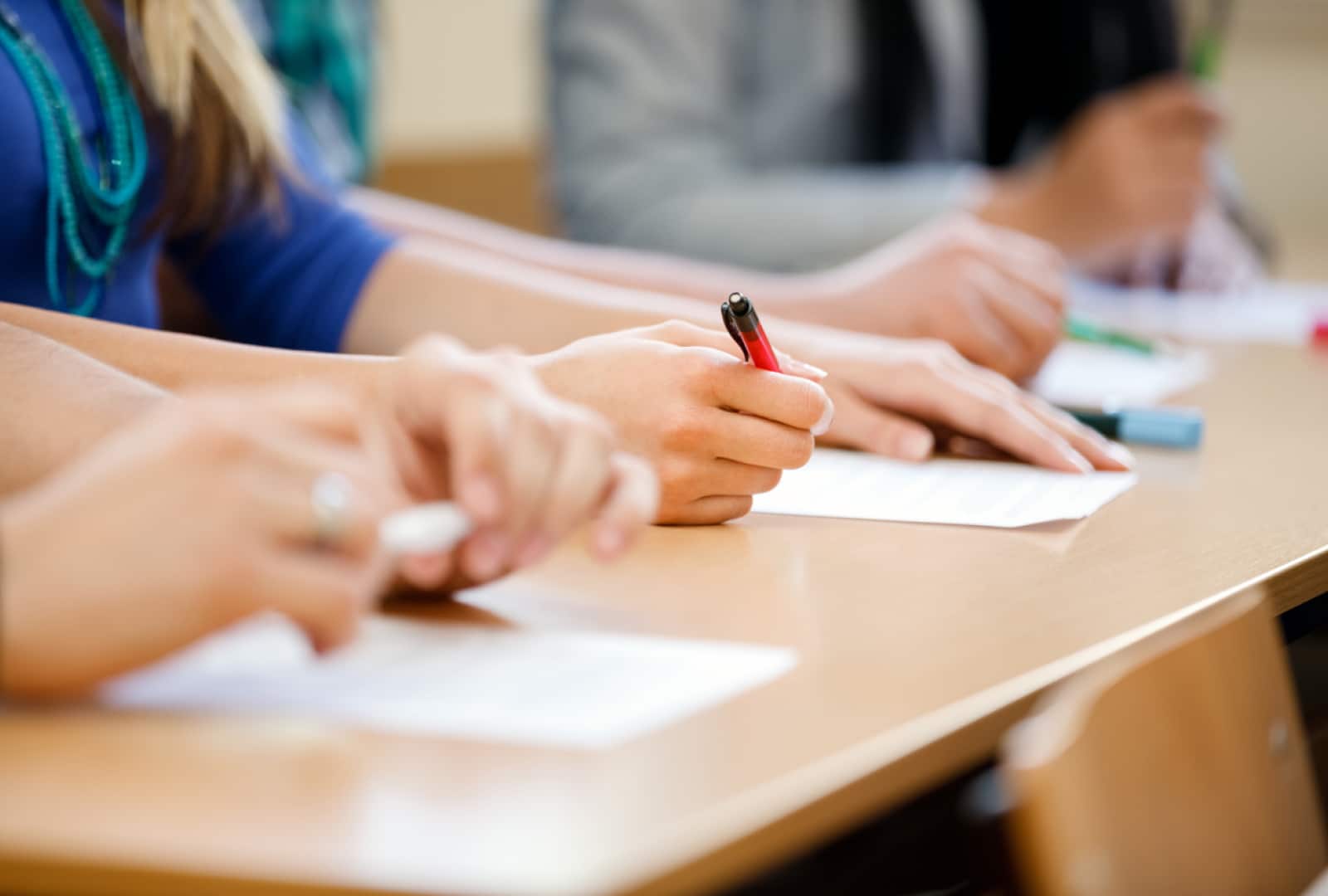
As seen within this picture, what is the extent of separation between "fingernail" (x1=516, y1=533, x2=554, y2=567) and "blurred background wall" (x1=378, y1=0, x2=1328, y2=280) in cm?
242

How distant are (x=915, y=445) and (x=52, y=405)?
16.6 inches

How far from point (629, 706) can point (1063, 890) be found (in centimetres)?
12

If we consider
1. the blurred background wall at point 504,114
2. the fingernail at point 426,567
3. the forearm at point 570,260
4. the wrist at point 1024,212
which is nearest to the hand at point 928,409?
the forearm at point 570,260

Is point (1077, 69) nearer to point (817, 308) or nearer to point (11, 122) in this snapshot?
point (817, 308)

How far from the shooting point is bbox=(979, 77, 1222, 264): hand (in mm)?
1707

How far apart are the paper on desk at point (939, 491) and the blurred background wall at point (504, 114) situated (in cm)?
209

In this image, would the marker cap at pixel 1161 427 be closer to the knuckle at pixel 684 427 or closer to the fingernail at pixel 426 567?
the knuckle at pixel 684 427

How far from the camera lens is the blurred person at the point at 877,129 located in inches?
68.1

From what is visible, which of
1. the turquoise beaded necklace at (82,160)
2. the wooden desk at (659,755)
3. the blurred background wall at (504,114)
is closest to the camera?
the wooden desk at (659,755)

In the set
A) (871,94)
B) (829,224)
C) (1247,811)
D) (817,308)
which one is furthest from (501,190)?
(1247,811)

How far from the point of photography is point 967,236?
106cm

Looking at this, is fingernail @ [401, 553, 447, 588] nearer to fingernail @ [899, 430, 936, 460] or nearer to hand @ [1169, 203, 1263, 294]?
fingernail @ [899, 430, 936, 460]

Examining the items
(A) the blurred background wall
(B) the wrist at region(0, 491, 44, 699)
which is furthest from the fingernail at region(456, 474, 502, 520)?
(A) the blurred background wall

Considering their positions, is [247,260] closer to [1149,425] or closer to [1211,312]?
[1149,425]
